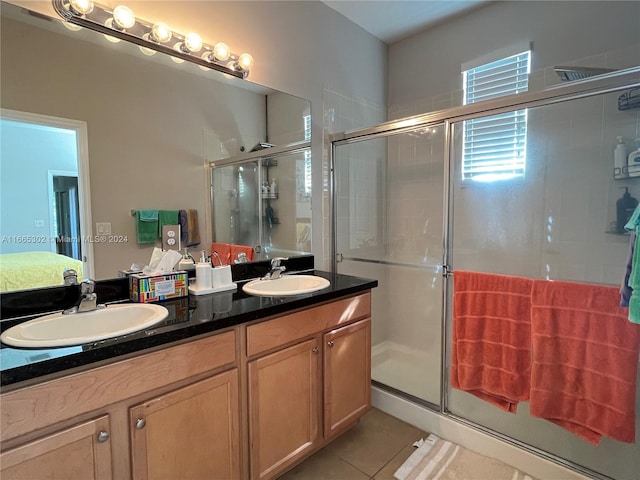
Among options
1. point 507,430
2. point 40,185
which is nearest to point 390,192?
point 507,430

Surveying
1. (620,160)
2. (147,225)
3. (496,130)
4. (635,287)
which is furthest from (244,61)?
(620,160)

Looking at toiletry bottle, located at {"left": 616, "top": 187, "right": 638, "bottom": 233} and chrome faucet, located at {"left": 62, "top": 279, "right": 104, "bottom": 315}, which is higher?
toiletry bottle, located at {"left": 616, "top": 187, "right": 638, "bottom": 233}

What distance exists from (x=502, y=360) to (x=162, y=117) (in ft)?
6.55

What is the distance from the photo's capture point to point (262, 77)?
1.96 meters

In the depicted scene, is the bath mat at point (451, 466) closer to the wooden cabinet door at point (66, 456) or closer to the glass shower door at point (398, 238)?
the glass shower door at point (398, 238)

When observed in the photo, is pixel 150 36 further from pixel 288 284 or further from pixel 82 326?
pixel 288 284

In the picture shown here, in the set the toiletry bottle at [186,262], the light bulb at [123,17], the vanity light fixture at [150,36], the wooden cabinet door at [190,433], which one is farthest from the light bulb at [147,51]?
the wooden cabinet door at [190,433]

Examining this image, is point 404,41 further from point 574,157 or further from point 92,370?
point 92,370

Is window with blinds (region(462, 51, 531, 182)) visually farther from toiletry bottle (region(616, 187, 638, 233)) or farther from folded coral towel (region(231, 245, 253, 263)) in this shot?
folded coral towel (region(231, 245, 253, 263))

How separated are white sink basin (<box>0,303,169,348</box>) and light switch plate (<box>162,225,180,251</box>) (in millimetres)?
364

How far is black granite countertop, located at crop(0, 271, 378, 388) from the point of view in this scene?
0.87 metres

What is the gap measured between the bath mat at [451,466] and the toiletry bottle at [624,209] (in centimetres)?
142

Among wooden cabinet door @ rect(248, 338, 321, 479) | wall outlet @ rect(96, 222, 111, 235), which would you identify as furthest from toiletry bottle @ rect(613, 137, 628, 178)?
wall outlet @ rect(96, 222, 111, 235)

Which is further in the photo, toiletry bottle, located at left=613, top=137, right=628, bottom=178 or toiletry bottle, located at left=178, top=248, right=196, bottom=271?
toiletry bottle, located at left=613, top=137, right=628, bottom=178
